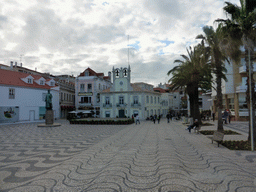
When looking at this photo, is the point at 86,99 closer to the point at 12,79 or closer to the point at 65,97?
the point at 65,97

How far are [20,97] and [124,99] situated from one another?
2210cm

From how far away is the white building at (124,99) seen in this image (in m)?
42.9

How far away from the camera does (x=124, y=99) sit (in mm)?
43750

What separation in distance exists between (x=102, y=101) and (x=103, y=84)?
1016cm

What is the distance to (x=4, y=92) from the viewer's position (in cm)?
3153

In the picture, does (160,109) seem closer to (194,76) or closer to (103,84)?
(103,84)

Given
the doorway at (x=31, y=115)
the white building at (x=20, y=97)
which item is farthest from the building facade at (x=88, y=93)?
the doorway at (x=31, y=115)

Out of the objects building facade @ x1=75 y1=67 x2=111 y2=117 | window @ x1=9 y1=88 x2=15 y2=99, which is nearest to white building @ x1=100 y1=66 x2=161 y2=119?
building facade @ x1=75 y1=67 x2=111 y2=117

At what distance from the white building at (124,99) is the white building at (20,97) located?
14449mm

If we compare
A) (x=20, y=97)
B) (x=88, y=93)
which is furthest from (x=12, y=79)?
(x=88, y=93)

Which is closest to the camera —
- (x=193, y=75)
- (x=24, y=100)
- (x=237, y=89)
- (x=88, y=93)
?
(x=193, y=75)

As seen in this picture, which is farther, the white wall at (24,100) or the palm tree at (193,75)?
the white wall at (24,100)

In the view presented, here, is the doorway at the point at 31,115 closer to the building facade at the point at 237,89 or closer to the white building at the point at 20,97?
the white building at the point at 20,97

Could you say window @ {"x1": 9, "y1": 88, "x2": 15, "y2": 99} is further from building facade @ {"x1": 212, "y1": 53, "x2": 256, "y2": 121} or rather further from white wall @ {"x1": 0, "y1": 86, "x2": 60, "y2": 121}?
building facade @ {"x1": 212, "y1": 53, "x2": 256, "y2": 121}
